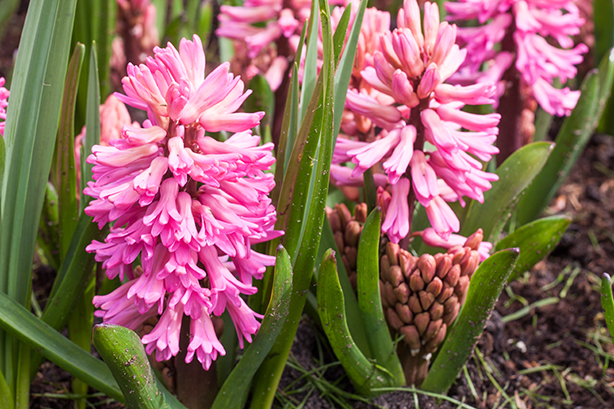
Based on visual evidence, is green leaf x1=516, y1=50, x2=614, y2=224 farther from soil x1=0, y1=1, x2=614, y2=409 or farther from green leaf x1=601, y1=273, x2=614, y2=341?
green leaf x1=601, y1=273, x2=614, y2=341

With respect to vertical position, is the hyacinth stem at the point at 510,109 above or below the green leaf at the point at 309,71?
below

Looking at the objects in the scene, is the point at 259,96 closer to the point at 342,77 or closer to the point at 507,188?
the point at 342,77

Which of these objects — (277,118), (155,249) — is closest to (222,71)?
(155,249)

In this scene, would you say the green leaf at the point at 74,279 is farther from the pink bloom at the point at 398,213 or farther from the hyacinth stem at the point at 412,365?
the hyacinth stem at the point at 412,365

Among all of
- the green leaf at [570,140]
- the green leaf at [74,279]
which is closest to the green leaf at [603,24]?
the green leaf at [570,140]

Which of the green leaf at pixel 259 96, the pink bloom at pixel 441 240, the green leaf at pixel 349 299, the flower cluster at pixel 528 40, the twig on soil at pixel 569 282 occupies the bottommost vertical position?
the twig on soil at pixel 569 282

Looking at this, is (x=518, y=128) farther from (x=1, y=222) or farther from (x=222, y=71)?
(x=1, y=222)

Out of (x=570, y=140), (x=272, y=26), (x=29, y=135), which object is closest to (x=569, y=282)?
(x=570, y=140)

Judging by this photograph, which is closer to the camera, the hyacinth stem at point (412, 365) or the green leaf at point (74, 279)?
the green leaf at point (74, 279)
